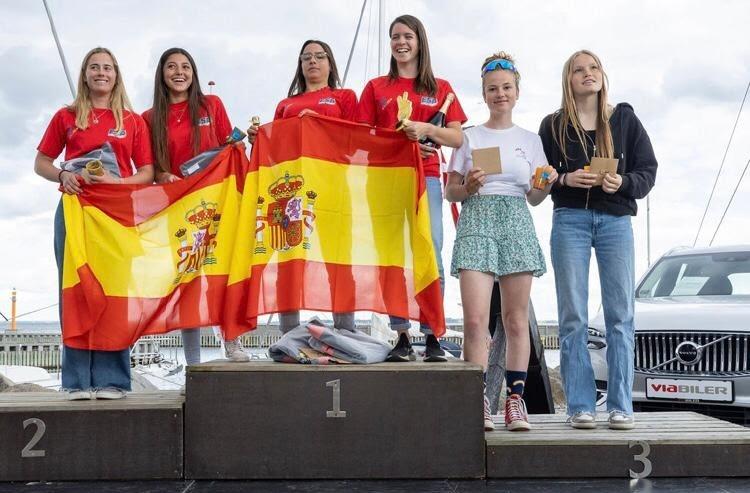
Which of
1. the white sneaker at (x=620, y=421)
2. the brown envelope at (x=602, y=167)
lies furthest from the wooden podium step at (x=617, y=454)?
the brown envelope at (x=602, y=167)

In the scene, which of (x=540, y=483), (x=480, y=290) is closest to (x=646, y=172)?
(x=480, y=290)

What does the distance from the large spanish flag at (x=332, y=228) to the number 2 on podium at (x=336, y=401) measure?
2.08 ft

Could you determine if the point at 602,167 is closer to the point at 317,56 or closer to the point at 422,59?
the point at 422,59

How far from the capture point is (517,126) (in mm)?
4441

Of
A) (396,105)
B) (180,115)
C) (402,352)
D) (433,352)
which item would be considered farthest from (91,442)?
(396,105)

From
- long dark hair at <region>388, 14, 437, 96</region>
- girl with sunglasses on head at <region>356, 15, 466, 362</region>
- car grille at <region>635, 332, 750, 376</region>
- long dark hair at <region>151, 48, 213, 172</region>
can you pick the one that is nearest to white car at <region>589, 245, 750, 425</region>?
car grille at <region>635, 332, 750, 376</region>

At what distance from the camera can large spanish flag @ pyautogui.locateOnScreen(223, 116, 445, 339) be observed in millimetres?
4305

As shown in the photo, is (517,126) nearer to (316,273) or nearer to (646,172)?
(646,172)

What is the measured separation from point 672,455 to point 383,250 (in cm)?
173

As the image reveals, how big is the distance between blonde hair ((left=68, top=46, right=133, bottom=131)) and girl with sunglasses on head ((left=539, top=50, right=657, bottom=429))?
233 centimetres

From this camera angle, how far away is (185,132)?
15.4ft

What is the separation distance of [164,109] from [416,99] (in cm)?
142

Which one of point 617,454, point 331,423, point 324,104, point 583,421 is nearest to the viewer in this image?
point 331,423

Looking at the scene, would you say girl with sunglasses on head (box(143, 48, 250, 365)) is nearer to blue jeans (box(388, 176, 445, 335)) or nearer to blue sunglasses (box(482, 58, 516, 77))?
blue jeans (box(388, 176, 445, 335))
